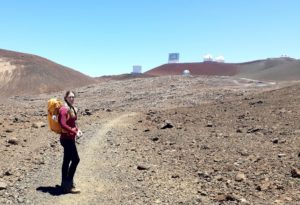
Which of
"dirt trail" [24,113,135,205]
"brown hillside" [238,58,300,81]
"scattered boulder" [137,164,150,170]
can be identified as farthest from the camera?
"brown hillside" [238,58,300,81]

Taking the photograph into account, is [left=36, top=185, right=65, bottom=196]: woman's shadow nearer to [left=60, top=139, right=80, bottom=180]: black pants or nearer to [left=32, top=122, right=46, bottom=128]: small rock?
[left=60, top=139, right=80, bottom=180]: black pants

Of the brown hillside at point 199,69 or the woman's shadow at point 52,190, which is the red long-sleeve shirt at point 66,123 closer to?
the woman's shadow at point 52,190

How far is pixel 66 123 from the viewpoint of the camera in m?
8.46

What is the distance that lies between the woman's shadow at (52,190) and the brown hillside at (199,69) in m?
76.3

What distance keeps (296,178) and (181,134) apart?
22.0ft

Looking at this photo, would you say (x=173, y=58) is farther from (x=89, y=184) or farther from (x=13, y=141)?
(x=89, y=184)

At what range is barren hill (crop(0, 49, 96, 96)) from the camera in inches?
2557

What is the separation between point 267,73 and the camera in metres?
72.0

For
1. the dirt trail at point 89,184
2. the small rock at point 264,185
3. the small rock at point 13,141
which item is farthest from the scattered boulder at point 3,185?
the small rock at point 13,141

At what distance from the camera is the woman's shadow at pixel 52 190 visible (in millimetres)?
8570

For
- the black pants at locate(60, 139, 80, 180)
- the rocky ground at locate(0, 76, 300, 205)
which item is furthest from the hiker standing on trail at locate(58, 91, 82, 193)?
the rocky ground at locate(0, 76, 300, 205)

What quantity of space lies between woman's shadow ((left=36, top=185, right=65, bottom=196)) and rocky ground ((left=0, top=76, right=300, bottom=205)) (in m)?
0.02

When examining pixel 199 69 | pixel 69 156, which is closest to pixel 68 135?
pixel 69 156

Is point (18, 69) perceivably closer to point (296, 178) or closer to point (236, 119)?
point (236, 119)
